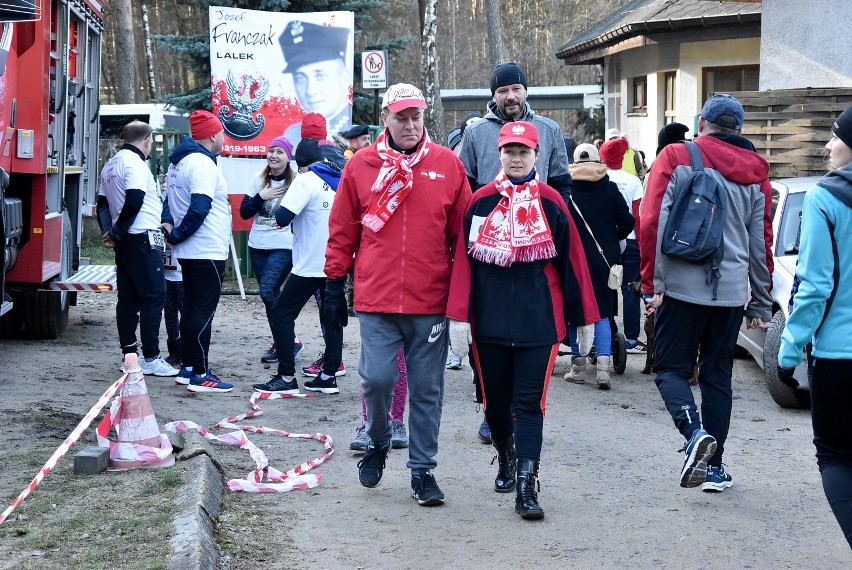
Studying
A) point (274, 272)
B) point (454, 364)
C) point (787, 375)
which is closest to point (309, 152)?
point (274, 272)

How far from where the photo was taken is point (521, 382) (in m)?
5.66

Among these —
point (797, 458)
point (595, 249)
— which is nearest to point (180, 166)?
point (595, 249)

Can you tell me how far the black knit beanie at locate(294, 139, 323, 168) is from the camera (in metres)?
8.78

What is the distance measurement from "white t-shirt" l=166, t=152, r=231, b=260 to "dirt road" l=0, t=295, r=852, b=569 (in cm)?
110

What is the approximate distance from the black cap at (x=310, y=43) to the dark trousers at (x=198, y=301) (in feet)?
21.5

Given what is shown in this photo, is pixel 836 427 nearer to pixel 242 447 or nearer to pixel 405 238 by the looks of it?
pixel 405 238

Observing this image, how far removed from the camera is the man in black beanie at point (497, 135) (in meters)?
6.87

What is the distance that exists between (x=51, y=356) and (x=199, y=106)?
9401mm

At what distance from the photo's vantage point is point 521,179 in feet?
18.6

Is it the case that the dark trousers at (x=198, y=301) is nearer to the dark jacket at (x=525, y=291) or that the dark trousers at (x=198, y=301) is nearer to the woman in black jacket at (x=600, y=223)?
the woman in black jacket at (x=600, y=223)

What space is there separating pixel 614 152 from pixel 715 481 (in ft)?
15.5

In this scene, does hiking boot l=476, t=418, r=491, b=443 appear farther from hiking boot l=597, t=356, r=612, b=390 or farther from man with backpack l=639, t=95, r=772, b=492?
hiking boot l=597, t=356, r=612, b=390

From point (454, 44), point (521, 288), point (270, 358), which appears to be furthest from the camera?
point (454, 44)

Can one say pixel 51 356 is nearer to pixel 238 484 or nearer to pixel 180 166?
pixel 180 166
